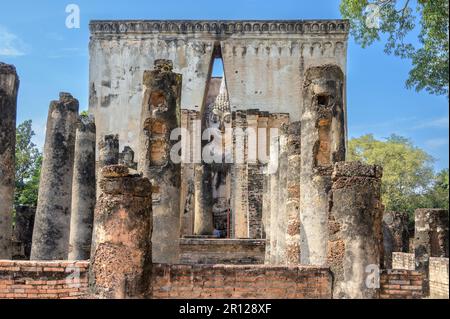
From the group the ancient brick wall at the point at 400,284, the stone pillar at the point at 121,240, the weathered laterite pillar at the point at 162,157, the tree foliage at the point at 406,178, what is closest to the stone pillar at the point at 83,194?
the weathered laterite pillar at the point at 162,157

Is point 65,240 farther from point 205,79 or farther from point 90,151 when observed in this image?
point 205,79

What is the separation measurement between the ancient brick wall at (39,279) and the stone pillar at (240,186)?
14828 millimetres

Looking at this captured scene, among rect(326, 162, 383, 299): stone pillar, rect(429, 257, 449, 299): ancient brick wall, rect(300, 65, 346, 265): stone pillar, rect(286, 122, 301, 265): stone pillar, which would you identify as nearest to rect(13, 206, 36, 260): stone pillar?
rect(286, 122, 301, 265): stone pillar

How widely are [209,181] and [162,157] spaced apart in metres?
14.0

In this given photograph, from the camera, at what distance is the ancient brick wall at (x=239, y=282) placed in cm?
841

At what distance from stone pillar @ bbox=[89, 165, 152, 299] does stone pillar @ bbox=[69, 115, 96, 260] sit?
6.66 meters

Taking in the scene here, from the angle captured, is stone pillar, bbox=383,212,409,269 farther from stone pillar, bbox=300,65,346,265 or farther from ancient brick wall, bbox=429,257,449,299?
stone pillar, bbox=300,65,346,265

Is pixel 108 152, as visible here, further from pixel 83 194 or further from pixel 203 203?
pixel 203 203

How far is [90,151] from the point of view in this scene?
619 inches

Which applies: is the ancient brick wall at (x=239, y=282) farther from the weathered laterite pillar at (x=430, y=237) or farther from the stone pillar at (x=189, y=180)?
the stone pillar at (x=189, y=180)

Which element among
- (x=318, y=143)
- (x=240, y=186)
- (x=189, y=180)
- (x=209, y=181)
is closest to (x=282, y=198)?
(x=318, y=143)

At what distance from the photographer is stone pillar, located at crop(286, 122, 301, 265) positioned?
43.5ft

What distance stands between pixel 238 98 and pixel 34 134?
369 inches
